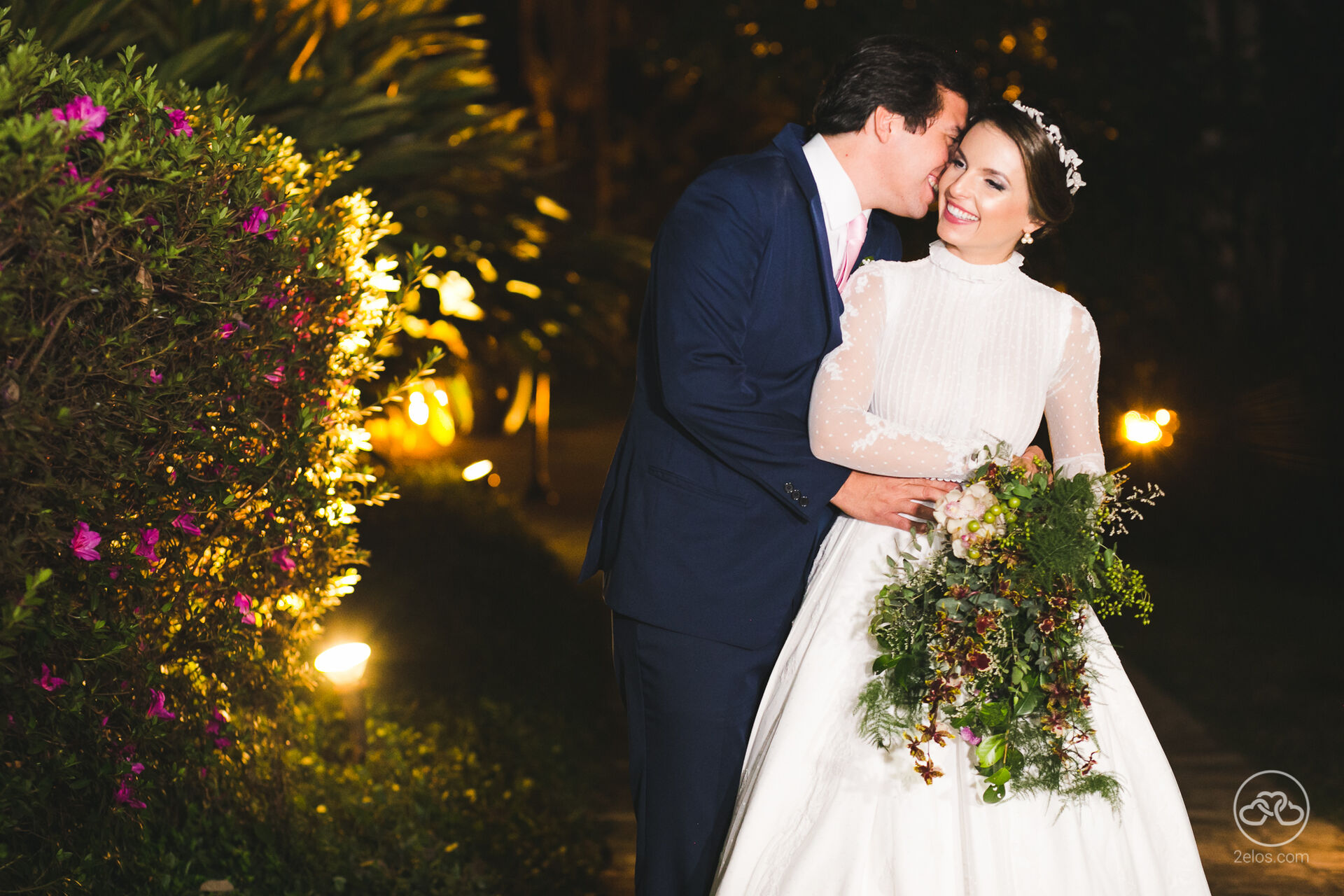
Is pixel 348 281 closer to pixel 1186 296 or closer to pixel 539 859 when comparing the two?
pixel 539 859

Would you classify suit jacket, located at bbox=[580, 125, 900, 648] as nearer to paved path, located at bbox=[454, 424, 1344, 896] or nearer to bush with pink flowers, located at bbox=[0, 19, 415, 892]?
bush with pink flowers, located at bbox=[0, 19, 415, 892]

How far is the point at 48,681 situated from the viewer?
6.43 feet

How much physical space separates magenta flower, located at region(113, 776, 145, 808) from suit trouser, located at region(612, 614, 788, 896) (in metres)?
1.03

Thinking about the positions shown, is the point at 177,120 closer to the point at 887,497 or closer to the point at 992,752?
the point at 887,497

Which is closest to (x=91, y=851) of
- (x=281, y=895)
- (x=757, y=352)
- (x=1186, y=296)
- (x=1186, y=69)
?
(x=281, y=895)

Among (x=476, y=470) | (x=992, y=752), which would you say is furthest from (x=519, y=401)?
(x=992, y=752)

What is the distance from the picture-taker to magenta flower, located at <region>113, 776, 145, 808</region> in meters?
2.15

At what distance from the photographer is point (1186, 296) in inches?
297

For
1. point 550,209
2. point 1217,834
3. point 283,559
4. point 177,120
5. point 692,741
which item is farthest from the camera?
point 550,209

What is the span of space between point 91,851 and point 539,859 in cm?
188

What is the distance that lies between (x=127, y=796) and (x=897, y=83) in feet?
7.03

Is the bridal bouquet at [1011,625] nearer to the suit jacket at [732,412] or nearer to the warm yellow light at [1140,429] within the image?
the suit jacket at [732,412]

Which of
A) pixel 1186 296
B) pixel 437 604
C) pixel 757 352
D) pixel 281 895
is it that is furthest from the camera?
pixel 1186 296

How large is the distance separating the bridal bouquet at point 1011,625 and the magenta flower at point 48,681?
1.48 meters
